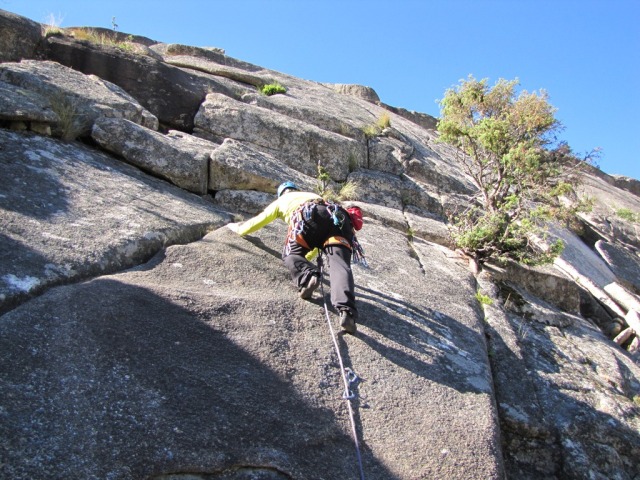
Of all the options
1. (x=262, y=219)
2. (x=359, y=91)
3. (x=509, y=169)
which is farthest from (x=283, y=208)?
(x=359, y=91)

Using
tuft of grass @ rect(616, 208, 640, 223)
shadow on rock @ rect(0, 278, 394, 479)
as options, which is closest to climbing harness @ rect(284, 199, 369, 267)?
shadow on rock @ rect(0, 278, 394, 479)

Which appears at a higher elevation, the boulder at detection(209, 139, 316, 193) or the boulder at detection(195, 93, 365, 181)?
the boulder at detection(195, 93, 365, 181)

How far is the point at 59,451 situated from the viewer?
8.37ft

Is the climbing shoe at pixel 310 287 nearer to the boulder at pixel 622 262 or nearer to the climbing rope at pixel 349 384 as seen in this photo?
the climbing rope at pixel 349 384

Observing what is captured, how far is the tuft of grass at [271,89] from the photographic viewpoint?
479 inches

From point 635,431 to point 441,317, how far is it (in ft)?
6.77

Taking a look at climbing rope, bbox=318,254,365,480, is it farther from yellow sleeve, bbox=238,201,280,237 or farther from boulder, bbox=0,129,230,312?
boulder, bbox=0,129,230,312

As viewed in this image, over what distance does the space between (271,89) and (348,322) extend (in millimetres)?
9083

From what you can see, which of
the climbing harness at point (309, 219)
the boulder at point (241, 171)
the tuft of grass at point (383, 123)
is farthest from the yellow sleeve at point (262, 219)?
the tuft of grass at point (383, 123)

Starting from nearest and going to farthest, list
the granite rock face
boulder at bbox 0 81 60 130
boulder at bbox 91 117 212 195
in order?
1. the granite rock face
2. boulder at bbox 0 81 60 130
3. boulder at bbox 91 117 212 195

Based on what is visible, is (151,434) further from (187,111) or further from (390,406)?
(187,111)

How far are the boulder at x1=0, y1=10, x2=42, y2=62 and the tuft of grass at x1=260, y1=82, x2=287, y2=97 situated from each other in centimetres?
474

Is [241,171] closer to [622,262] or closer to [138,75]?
[138,75]

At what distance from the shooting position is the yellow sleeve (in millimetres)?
5617
